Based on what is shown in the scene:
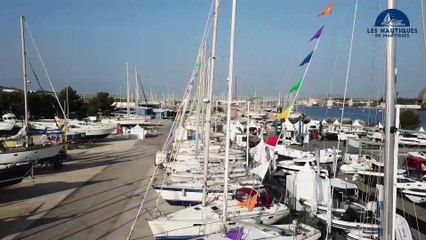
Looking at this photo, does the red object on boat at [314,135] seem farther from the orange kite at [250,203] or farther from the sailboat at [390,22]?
the sailboat at [390,22]

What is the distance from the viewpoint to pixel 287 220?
14.1m

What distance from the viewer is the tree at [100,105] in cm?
8131

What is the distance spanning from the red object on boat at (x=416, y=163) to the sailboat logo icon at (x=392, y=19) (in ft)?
71.4

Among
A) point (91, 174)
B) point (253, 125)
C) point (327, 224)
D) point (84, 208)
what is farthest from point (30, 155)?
point (253, 125)

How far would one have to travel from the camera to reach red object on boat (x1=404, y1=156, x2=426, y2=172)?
24.9 metres

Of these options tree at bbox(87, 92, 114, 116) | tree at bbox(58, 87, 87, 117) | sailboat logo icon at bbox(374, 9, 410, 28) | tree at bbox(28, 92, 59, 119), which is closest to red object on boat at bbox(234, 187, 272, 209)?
sailboat logo icon at bbox(374, 9, 410, 28)

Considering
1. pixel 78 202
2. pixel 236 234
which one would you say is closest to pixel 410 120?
pixel 78 202

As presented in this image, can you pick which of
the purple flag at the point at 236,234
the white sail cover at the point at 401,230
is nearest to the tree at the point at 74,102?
the purple flag at the point at 236,234

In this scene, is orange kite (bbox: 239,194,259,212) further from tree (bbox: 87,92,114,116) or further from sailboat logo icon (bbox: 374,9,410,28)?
tree (bbox: 87,92,114,116)

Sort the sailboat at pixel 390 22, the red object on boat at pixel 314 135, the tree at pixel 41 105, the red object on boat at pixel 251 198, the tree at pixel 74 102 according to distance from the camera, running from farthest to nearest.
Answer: the tree at pixel 74 102
the tree at pixel 41 105
the red object on boat at pixel 314 135
the red object on boat at pixel 251 198
the sailboat at pixel 390 22

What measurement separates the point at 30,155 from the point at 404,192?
2104 centimetres

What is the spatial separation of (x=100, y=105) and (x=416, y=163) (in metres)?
70.3

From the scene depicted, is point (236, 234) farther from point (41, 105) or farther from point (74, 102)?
point (74, 102)

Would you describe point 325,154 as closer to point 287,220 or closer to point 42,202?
point 287,220
